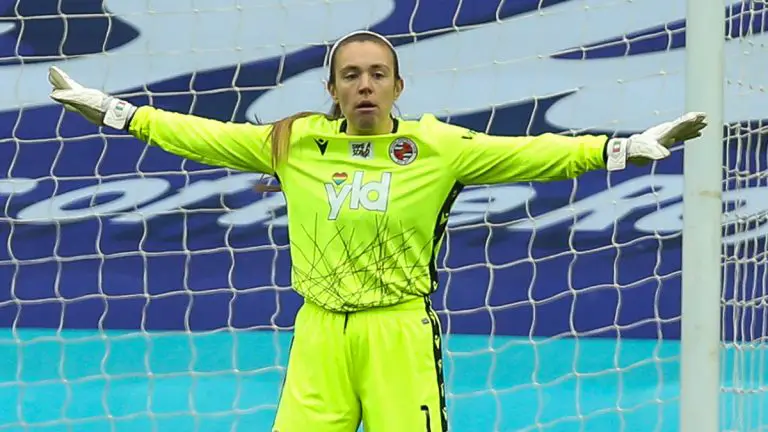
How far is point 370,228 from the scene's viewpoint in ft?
7.10

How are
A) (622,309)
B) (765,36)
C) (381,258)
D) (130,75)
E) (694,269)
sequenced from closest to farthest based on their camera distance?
1. (381,258)
2. (694,269)
3. (765,36)
4. (130,75)
5. (622,309)

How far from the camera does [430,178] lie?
7.19ft

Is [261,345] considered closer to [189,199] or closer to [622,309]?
[189,199]

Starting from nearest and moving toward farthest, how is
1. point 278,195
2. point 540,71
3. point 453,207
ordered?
1. point 540,71
2. point 453,207
3. point 278,195

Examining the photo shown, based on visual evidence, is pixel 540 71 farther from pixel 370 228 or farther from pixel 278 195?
pixel 370 228

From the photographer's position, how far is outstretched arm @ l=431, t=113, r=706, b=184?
2.08 metres

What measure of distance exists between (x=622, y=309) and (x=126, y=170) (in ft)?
7.42

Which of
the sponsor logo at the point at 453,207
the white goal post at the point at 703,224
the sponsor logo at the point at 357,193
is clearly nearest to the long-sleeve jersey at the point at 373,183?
the sponsor logo at the point at 357,193

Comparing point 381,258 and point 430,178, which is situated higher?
point 430,178

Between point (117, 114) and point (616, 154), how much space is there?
98 cm

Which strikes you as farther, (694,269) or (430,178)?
(694,269)

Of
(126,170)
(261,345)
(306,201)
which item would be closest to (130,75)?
(126,170)

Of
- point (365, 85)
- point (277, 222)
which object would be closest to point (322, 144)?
point (365, 85)

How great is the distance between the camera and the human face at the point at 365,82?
7.07 ft
